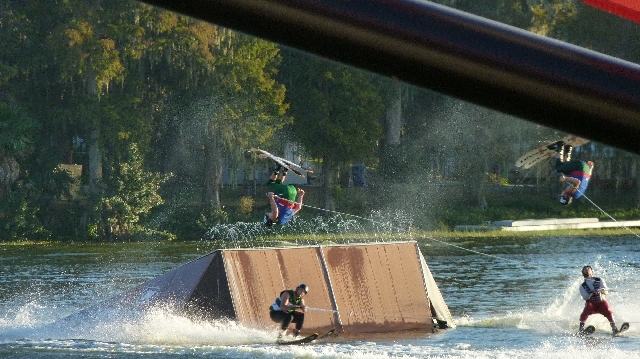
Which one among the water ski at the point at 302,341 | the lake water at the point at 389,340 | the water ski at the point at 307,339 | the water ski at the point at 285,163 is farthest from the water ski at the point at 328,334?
the water ski at the point at 285,163

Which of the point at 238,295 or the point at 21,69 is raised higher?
the point at 21,69

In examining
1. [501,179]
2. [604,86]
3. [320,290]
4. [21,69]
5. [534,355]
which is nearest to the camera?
[604,86]

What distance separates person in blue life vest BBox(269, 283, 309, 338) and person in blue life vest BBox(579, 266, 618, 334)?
18.0 feet

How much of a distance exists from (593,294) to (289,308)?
19.6 ft

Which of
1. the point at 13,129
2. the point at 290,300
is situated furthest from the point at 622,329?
the point at 13,129

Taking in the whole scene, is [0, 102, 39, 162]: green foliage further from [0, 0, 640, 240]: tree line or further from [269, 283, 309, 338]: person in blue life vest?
[269, 283, 309, 338]: person in blue life vest

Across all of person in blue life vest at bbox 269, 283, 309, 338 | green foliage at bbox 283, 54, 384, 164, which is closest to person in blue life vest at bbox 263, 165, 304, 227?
person in blue life vest at bbox 269, 283, 309, 338

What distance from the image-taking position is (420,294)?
22938 mm

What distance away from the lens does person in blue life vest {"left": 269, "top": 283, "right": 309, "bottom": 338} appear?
20.1 metres

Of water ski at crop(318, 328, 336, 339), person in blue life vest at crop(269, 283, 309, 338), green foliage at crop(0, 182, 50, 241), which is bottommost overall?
green foliage at crop(0, 182, 50, 241)

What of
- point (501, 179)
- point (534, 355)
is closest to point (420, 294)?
point (534, 355)

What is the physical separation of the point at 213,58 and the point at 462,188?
15179 millimetres

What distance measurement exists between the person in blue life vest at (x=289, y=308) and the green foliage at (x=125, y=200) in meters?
33.3

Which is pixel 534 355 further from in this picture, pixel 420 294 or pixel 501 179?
pixel 501 179
